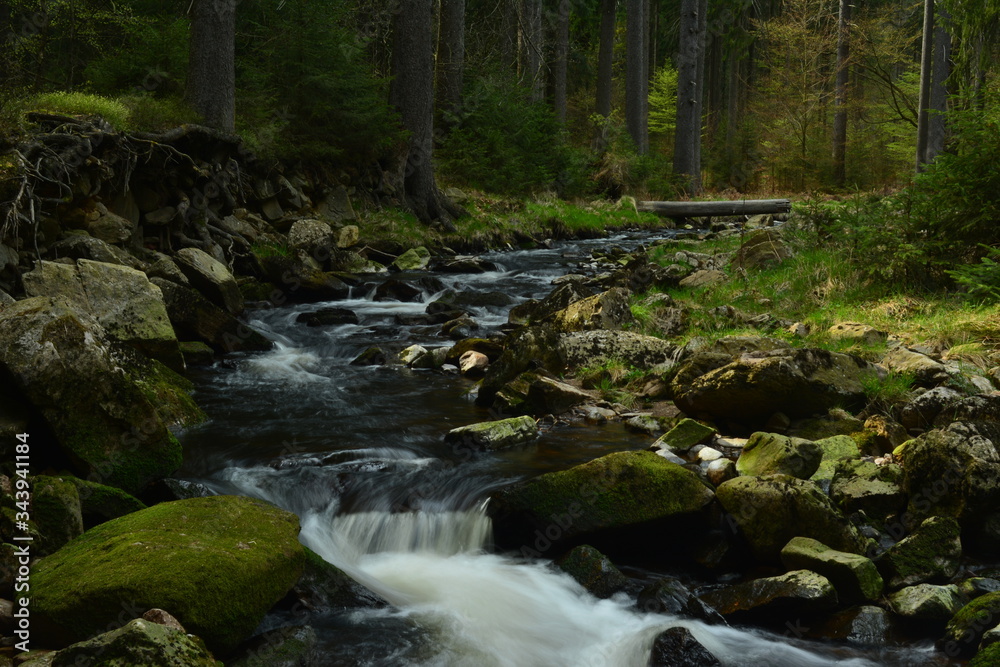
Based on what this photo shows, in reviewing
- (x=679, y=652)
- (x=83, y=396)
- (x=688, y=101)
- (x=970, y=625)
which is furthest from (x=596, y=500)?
(x=688, y=101)

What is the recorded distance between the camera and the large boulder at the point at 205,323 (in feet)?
29.7

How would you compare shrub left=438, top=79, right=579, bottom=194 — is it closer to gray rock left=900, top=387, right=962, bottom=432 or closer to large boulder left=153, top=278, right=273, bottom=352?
large boulder left=153, top=278, right=273, bottom=352

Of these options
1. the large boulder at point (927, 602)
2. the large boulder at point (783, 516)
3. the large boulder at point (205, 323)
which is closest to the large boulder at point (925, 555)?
the large boulder at point (927, 602)

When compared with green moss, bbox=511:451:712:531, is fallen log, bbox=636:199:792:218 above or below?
above

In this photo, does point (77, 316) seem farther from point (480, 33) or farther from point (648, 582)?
point (480, 33)

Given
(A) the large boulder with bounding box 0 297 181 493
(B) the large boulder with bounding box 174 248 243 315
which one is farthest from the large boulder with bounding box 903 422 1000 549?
(B) the large boulder with bounding box 174 248 243 315

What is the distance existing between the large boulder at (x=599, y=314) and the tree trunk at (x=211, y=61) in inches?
297

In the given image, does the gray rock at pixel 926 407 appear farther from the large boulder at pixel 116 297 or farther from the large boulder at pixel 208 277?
the large boulder at pixel 208 277

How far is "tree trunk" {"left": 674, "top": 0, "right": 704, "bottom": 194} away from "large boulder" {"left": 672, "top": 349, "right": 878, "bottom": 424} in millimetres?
22442

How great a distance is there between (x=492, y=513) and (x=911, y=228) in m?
6.12

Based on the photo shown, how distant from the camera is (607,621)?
14.7ft

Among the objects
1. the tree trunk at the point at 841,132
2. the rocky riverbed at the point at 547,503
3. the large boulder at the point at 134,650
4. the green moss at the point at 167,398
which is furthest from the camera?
the tree trunk at the point at 841,132

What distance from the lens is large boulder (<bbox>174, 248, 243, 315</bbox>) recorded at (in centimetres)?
1040

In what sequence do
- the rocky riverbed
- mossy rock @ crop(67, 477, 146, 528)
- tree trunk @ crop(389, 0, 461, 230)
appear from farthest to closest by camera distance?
tree trunk @ crop(389, 0, 461, 230), mossy rock @ crop(67, 477, 146, 528), the rocky riverbed
